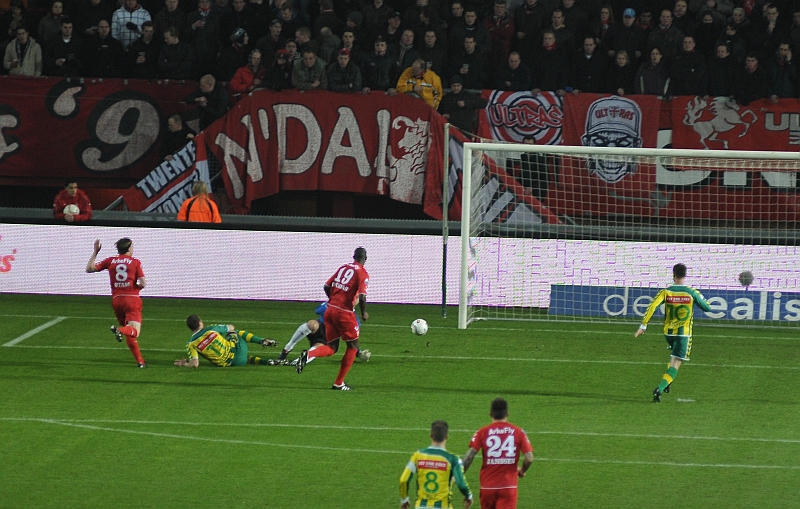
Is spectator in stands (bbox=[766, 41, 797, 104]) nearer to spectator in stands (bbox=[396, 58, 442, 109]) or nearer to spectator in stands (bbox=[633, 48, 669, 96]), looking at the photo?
spectator in stands (bbox=[633, 48, 669, 96])

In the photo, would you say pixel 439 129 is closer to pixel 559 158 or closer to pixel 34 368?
pixel 559 158

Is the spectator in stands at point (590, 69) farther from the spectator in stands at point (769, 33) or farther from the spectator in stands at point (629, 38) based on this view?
the spectator in stands at point (769, 33)

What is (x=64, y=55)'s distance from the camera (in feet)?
73.4

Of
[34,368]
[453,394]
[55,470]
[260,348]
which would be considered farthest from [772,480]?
[34,368]

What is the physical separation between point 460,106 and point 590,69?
2504 mm

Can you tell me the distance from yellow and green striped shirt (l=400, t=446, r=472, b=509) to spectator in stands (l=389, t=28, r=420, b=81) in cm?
1415

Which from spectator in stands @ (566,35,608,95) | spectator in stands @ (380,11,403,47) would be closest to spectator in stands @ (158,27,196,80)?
spectator in stands @ (380,11,403,47)

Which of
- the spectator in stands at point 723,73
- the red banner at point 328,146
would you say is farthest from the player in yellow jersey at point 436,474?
the spectator in stands at point 723,73

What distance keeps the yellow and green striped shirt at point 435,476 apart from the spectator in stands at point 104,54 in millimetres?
15762

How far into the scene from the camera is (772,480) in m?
11.0

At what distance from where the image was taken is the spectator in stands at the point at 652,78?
842 inches

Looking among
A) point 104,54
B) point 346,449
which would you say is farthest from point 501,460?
point 104,54

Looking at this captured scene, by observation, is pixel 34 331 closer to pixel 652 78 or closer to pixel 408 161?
pixel 408 161

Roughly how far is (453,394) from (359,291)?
167cm
